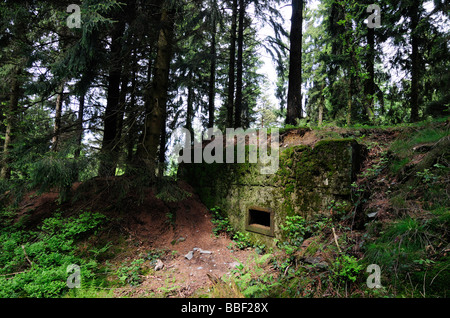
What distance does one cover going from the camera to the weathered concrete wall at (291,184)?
3359 millimetres

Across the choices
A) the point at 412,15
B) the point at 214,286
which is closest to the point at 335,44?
the point at 412,15

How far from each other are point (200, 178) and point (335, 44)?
932 centimetres

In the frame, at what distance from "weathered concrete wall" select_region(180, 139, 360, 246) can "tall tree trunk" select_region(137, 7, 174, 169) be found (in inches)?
69.4

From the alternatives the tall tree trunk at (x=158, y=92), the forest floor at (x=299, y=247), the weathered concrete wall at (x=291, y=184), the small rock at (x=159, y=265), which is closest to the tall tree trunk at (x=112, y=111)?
the forest floor at (x=299, y=247)

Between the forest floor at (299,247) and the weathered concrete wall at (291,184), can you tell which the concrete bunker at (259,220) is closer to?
the weathered concrete wall at (291,184)

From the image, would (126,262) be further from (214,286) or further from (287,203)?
(287,203)

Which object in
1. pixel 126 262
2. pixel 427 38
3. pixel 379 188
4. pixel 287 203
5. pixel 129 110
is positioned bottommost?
pixel 126 262

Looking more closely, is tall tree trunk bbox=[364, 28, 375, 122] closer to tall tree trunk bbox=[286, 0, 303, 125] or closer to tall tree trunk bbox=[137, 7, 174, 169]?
tall tree trunk bbox=[286, 0, 303, 125]

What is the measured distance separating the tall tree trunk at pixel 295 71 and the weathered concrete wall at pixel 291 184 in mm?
2904

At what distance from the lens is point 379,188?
10.5ft

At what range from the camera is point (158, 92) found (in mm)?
5121

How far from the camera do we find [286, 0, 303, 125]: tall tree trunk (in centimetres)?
649

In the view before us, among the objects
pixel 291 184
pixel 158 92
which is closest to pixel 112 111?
pixel 158 92

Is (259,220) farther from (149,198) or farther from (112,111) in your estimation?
(112,111)
